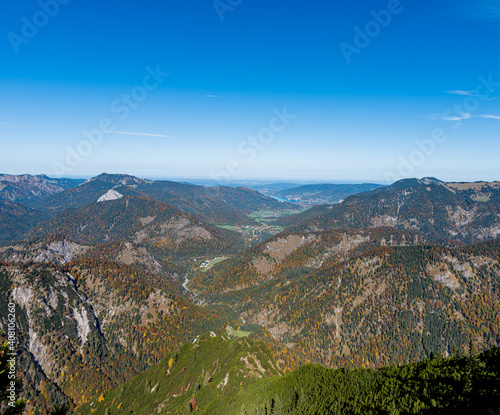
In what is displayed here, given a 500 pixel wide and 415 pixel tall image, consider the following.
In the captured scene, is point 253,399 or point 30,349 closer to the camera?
point 253,399

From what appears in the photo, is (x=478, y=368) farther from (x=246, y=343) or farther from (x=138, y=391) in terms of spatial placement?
(x=138, y=391)

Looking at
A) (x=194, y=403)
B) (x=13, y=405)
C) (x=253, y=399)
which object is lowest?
(x=194, y=403)

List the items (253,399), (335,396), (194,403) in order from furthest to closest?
1. (194,403)
2. (253,399)
3. (335,396)

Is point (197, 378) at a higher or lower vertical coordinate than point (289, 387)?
lower

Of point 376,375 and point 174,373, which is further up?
point 376,375

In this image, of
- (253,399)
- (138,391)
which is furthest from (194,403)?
(138,391)

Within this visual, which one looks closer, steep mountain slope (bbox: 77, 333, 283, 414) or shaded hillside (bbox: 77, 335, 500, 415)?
shaded hillside (bbox: 77, 335, 500, 415)

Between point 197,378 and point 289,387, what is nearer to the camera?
point 289,387

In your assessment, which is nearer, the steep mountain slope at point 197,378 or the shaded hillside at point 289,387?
the shaded hillside at point 289,387
